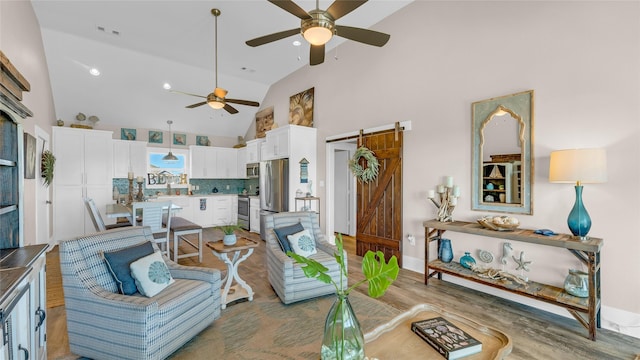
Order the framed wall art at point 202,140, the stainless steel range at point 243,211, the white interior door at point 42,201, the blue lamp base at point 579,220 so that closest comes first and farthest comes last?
the blue lamp base at point 579,220
the white interior door at point 42,201
the stainless steel range at point 243,211
the framed wall art at point 202,140

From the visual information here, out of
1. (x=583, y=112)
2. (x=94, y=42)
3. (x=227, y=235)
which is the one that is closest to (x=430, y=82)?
(x=583, y=112)

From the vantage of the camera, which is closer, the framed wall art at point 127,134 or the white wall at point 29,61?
the white wall at point 29,61

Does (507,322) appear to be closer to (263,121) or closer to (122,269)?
(122,269)

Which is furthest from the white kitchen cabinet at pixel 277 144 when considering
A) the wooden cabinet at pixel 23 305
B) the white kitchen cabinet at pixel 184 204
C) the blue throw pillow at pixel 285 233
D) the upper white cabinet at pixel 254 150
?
the wooden cabinet at pixel 23 305

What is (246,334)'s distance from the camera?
2338 millimetres

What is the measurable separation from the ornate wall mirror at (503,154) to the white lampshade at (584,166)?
20.2 inches

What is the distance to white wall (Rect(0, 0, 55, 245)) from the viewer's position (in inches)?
119

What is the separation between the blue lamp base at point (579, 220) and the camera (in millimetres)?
2359

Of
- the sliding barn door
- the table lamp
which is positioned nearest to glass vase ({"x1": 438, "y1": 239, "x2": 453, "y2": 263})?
the sliding barn door

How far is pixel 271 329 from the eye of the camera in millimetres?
2412

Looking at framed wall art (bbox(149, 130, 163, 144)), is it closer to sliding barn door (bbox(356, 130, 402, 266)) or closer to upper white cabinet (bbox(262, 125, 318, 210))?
upper white cabinet (bbox(262, 125, 318, 210))

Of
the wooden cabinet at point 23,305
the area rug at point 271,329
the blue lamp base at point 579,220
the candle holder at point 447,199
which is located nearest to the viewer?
the wooden cabinet at point 23,305

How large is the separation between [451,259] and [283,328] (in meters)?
2.31

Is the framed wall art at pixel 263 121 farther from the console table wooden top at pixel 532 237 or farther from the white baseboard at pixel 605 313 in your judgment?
the white baseboard at pixel 605 313
